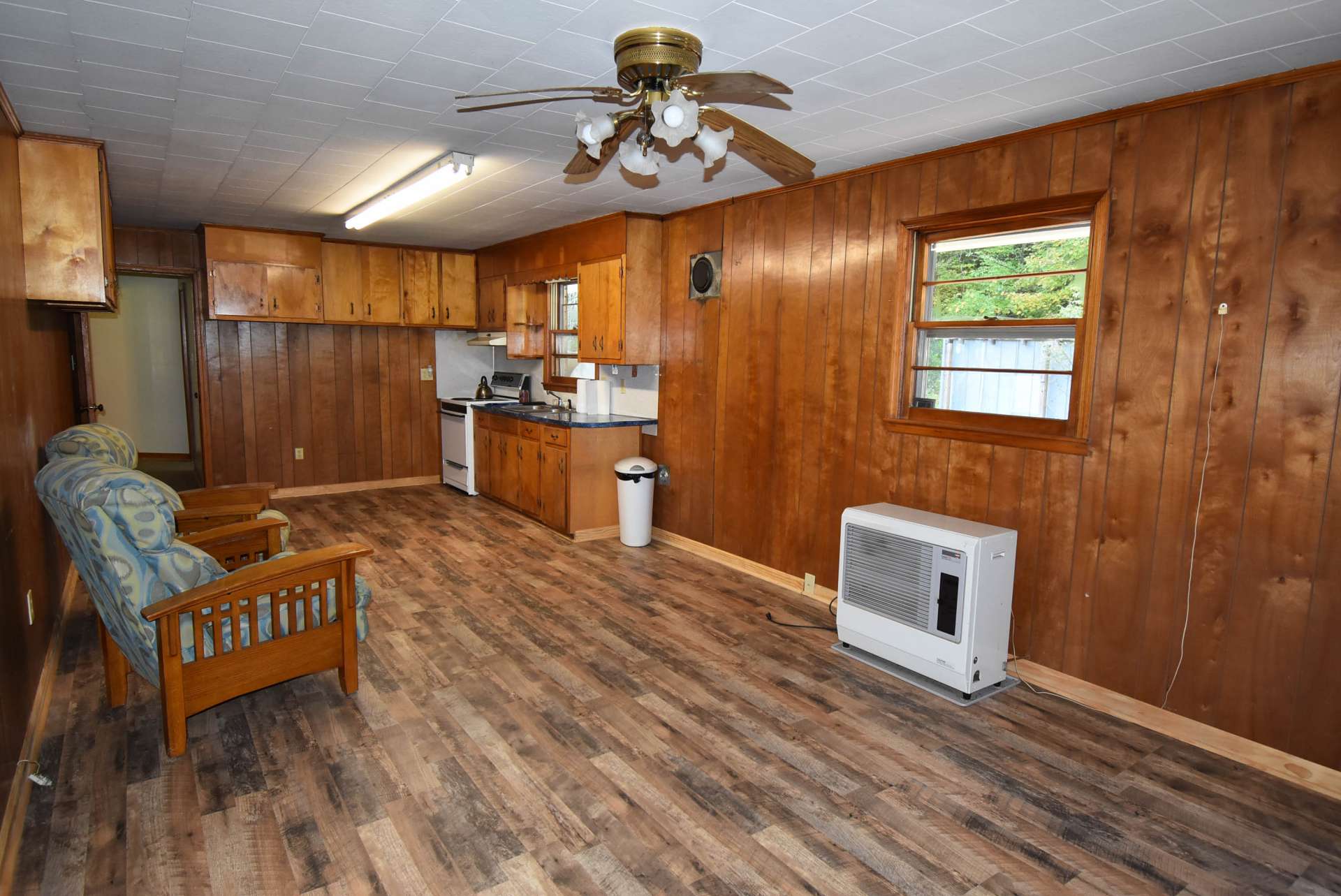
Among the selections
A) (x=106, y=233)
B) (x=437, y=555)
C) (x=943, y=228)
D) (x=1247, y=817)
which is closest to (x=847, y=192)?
(x=943, y=228)

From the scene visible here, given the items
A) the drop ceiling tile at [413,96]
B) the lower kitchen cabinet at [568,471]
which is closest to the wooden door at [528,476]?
the lower kitchen cabinet at [568,471]

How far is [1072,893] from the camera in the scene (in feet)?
6.68

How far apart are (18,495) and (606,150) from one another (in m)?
2.57

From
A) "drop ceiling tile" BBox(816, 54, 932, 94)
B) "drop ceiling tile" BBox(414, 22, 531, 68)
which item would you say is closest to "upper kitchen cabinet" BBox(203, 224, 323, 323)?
"drop ceiling tile" BBox(414, 22, 531, 68)

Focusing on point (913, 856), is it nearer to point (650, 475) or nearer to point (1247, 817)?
point (1247, 817)

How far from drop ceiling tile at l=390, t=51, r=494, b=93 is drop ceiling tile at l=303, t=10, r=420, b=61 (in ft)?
0.20

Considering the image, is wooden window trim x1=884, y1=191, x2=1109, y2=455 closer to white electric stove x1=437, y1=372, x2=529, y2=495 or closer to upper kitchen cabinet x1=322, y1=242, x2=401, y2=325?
white electric stove x1=437, y1=372, x2=529, y2=495

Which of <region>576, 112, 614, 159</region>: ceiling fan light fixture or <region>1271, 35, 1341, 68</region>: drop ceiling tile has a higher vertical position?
<region>1271, 35, 1341, 68</region>: drop ceiling tile

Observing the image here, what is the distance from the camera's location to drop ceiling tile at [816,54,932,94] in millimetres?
2500

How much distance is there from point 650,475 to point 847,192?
2.41 m

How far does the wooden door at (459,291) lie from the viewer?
740cm

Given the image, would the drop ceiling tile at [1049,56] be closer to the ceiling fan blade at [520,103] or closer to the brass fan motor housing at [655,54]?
the brass fan motor housing at [655,54]

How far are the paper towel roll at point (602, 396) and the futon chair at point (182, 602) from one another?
343 centimetres

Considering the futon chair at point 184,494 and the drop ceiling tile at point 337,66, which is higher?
the drop ceiling tile at point 337,66
